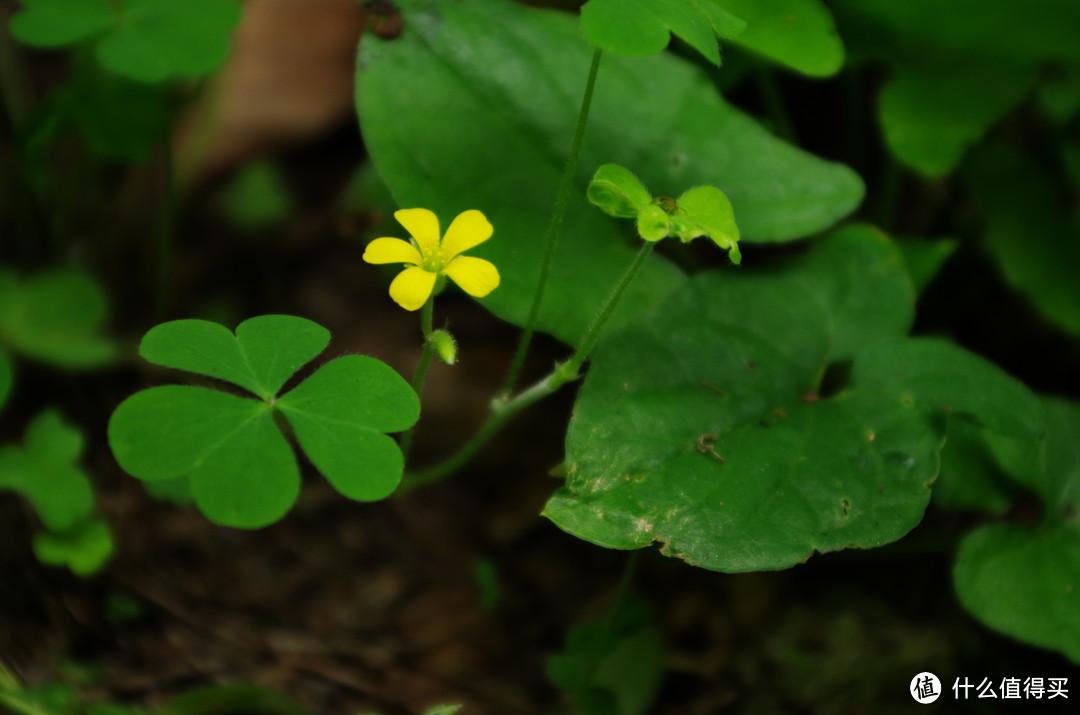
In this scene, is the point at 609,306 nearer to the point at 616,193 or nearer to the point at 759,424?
the point at 616,193

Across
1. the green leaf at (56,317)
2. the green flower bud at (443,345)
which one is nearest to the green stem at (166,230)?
the green leaf at (56,317)

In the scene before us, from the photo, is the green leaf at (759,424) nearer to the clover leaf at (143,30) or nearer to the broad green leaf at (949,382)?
the broad green leaf at (949,382)

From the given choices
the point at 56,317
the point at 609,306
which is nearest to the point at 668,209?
the point at 609,306

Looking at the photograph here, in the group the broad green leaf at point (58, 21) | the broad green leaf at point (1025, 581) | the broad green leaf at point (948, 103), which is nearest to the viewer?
the broad green leaf at point (1025, 581)

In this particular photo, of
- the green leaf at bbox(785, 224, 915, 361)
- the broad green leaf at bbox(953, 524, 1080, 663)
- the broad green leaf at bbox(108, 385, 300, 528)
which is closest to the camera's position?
the broad green leaf at bbox(108, 385, 300, 528)

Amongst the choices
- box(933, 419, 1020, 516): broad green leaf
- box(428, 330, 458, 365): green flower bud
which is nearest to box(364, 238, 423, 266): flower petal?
box(428, 330, 458, 365): green flower bud

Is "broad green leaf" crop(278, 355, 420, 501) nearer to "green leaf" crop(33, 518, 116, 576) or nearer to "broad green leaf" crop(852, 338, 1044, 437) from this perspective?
"green leaf" crop(33, 518, 116, 576)

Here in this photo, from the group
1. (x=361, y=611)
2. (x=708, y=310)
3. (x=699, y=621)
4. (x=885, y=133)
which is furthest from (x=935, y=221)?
(x=361, y=611)
